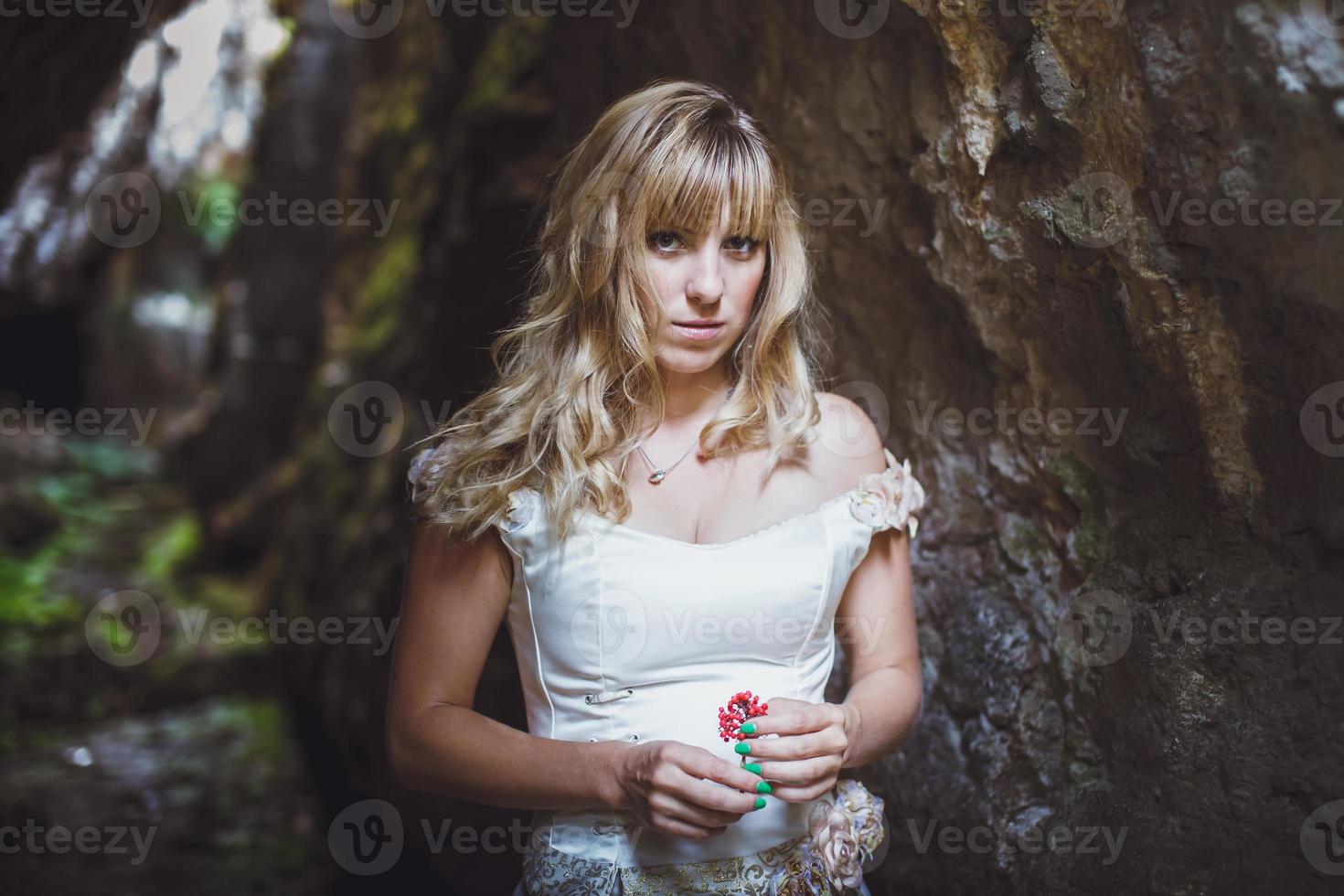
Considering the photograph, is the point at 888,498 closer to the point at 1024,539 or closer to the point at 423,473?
the point at 1024,539

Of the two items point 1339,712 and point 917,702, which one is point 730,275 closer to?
point 917,702

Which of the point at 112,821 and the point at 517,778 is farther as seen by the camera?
the point at 112,821

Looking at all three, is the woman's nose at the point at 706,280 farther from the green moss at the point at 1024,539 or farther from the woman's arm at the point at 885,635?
the green moss at the point at 1024,539

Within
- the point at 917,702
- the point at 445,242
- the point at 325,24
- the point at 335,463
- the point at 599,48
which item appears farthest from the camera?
the point at 325,24

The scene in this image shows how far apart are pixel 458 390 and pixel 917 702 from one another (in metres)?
3.35

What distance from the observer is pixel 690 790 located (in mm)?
1893

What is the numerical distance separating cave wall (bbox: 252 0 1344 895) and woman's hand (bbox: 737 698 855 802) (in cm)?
82

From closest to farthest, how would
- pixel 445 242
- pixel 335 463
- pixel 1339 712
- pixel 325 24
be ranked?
1. pixel 1339 712
2. pixel 445 242
3. pixel 335 463
4. pixel 325 24

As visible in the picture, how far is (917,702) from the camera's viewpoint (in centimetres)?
242

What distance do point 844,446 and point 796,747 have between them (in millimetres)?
827

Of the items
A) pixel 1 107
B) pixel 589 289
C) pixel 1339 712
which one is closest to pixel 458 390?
pixel 1 107

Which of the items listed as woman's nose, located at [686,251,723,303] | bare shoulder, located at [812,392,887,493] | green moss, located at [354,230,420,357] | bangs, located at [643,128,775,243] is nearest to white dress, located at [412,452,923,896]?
bare shoulder, located at [812,392,887,493]

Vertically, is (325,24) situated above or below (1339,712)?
above

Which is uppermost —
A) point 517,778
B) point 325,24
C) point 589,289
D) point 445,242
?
point 325,24
